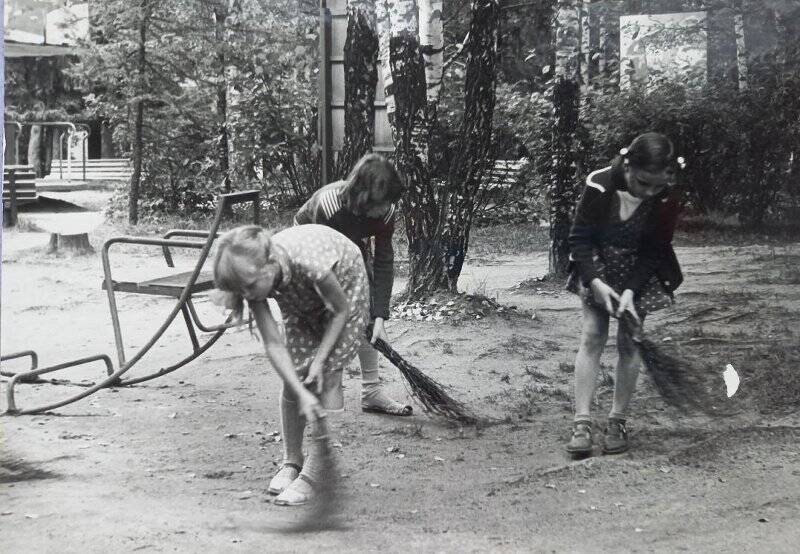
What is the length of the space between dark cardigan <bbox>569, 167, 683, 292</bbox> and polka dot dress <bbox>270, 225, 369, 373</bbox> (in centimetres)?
74

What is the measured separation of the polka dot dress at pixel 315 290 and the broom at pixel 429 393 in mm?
395

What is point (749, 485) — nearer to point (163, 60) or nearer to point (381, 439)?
point (381, 439)

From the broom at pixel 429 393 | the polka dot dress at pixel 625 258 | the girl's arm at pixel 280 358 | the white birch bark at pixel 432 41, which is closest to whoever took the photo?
the girl's arm at pixel 280 358

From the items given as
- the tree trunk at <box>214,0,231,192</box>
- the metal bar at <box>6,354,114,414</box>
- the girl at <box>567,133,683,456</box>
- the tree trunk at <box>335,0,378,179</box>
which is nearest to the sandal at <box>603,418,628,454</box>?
the girl at <box>567,133,683,456</box>

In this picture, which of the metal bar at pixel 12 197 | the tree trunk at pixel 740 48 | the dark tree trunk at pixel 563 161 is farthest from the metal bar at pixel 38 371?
the tree trunk at pixel 740 48

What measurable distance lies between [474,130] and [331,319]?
2.90 ft

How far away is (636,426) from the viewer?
12.3ft

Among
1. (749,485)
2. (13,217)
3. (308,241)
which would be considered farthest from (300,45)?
(749,485)

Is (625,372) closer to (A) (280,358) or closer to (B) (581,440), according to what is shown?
(B) (581,440)

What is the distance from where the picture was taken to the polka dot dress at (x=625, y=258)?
3.57m

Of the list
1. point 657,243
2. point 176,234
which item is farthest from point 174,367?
point 657,243

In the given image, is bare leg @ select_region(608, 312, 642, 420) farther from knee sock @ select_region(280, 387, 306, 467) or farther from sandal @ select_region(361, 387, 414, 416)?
knee sock @ select_region(280, 387, 306, 467)

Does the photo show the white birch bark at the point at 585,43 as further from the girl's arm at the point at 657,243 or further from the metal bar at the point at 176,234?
the metal bar at the point at 176,234

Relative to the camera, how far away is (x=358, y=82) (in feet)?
12.6
